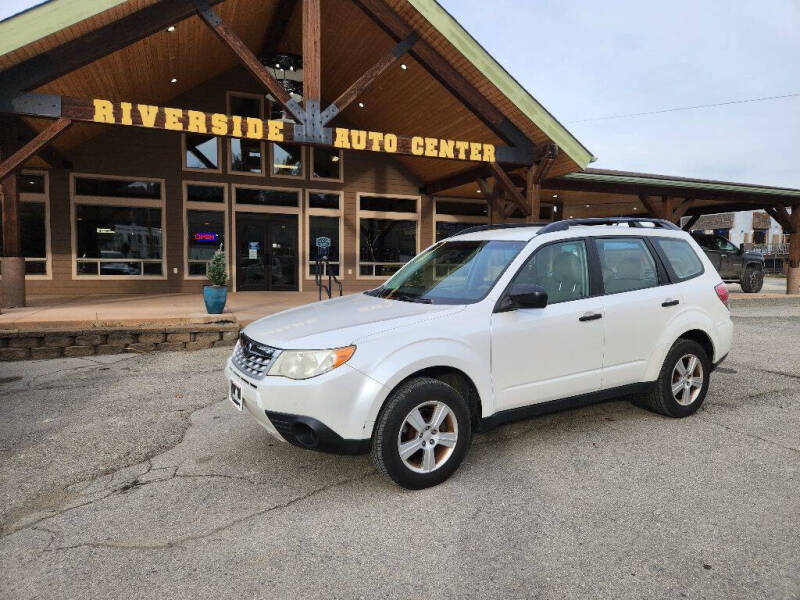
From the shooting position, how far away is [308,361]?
3148mm

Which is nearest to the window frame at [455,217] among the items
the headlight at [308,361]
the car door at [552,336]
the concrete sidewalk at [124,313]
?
the concrete sidewalk at [124,313]

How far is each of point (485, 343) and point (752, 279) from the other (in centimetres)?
1831

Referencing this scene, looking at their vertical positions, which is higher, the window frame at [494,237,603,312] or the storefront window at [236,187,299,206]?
the storefront window at [236,187,299,206]

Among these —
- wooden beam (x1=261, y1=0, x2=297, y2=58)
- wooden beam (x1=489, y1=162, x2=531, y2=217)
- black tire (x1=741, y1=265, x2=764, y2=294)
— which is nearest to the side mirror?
wooden beam (x1=489, y1=162, x2=531, y2=217)

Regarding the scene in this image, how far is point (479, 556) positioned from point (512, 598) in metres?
0.34

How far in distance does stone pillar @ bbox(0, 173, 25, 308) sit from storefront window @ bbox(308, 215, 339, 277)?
8.27 metres

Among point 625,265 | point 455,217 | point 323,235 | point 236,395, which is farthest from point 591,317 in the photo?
point 455,217

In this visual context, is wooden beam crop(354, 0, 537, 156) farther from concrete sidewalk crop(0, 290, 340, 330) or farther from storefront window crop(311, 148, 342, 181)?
storefront window crop(311, 148, 342, 181)

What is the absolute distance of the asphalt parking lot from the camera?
2.45 metres

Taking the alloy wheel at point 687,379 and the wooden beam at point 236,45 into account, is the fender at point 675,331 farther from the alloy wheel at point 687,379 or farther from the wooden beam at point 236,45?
the wooden beam at point 236,45

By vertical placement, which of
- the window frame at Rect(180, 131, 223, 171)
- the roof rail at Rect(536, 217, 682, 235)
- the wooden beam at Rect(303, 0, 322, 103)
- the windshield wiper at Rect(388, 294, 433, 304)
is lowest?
the windshield wiper at Rect(388, 294, 433, 304)

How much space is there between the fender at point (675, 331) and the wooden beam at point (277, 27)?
12010 millimetres

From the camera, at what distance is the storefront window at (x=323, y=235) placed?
16.5m

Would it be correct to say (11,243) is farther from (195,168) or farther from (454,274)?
(454,274)
